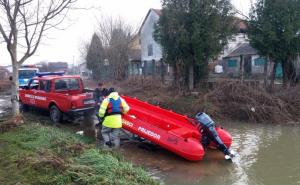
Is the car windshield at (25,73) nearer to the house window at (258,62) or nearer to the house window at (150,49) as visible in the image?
the house window at (258,62)

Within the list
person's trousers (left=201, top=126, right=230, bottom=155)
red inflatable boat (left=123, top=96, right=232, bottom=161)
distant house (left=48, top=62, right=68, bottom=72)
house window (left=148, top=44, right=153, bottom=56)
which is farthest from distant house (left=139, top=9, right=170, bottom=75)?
person's trousers (left=201, top=126, right=230, bottom=155)

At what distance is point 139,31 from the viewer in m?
43.8

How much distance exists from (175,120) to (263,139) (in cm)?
309

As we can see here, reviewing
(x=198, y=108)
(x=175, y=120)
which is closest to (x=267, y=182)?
(x=175, y=120)

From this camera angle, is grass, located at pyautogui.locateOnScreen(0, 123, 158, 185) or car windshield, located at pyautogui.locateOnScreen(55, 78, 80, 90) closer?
grass, located at pyautogui.locateOnScreen(0, 123, 158, 185)

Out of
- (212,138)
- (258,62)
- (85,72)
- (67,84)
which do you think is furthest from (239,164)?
(85,72)

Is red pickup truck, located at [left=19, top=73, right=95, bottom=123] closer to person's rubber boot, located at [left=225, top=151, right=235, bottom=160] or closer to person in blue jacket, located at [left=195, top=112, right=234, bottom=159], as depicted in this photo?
person in blue jacket, located at [left=195, top=112, right=234, bottom=159]

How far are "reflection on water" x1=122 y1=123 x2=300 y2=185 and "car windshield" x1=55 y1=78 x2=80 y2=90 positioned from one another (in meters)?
4.79

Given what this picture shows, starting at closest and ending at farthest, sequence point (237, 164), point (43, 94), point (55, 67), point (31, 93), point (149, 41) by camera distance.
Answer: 1. point (237, 164)
2. point (43, 94)
3. point (31, 93)
4. point (149, 41)
5. point (55, 67)

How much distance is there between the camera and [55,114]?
46.4 feet

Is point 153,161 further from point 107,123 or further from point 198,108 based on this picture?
point 198,108

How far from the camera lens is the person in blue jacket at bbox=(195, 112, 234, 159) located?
9344 mm

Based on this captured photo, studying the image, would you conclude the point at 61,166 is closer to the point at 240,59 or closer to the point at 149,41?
the point at 240,59

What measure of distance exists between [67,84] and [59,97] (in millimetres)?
1215
